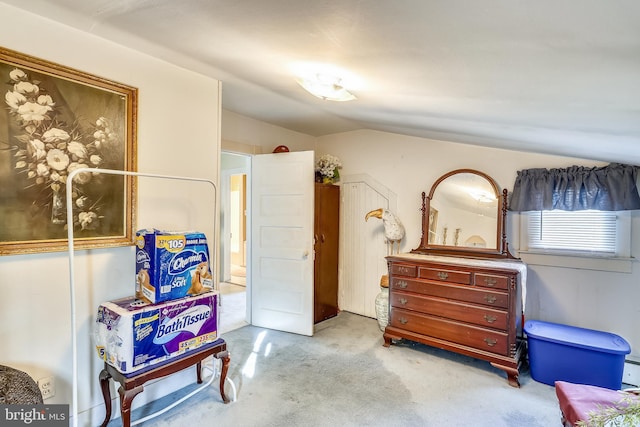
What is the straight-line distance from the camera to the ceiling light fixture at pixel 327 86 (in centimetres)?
182

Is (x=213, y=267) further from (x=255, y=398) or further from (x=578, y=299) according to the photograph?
(x=578, y=299)

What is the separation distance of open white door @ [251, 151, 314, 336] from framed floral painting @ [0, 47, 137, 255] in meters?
1.64

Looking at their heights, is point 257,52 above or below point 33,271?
above

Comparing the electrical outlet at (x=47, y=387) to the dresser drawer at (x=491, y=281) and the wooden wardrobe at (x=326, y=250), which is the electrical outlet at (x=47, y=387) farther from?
the dresser drawer at (x=491, y=281)

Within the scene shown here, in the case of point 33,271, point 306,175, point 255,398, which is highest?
point 306,175

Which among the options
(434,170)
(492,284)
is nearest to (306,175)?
(434,170)

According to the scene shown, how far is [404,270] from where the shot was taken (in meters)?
3.08

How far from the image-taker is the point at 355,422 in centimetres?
204

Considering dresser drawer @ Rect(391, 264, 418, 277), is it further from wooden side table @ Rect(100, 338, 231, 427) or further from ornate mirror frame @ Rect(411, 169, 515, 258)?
wooden side table @ Rect(100, 338, 231, 427)

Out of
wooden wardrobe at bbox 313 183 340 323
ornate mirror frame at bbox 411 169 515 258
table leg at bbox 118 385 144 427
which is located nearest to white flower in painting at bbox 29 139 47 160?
table leg at bbox 118 385 144 427

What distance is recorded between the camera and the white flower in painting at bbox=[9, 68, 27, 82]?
63.4 inches

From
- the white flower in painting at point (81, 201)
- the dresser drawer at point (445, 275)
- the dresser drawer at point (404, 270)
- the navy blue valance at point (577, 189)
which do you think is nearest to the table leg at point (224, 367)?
the white flower in painting at point (81, 201)

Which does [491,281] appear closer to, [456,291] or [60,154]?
[456,291]

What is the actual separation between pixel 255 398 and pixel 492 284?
6.73ft
